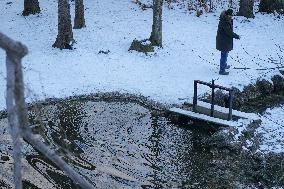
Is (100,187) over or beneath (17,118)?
beneath

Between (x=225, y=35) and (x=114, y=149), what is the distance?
231 inches

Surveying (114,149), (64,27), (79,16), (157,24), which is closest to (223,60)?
(157,24)

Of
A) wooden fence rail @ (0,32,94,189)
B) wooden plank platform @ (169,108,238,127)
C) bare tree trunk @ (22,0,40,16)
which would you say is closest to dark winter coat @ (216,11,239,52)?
wooden plank platform @ (169,108,238,127)

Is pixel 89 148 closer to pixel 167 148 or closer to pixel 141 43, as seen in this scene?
pixel 167 148

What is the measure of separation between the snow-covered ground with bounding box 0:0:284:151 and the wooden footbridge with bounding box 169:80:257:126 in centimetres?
81

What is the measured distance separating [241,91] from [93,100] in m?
4.21

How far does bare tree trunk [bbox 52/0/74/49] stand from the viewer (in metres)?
15.4

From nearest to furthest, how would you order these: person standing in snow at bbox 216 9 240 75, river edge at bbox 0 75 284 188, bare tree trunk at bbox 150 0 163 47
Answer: river edge at bbox 0 75 284 188 < person standing in snow at bbox 216 9 240 75 < bare tree trunk at bbox 150 0 163 47

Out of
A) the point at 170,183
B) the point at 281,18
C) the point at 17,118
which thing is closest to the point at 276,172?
the point at 170,183

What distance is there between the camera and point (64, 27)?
613 inches

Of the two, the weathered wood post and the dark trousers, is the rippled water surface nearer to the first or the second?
the dark trousers

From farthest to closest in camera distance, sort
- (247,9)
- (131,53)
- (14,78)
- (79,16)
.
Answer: (247,9)
(79,16)
(131,53)
(14,78)

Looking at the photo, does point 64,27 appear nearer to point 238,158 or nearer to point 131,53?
point 131,53

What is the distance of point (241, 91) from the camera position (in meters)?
12.9
